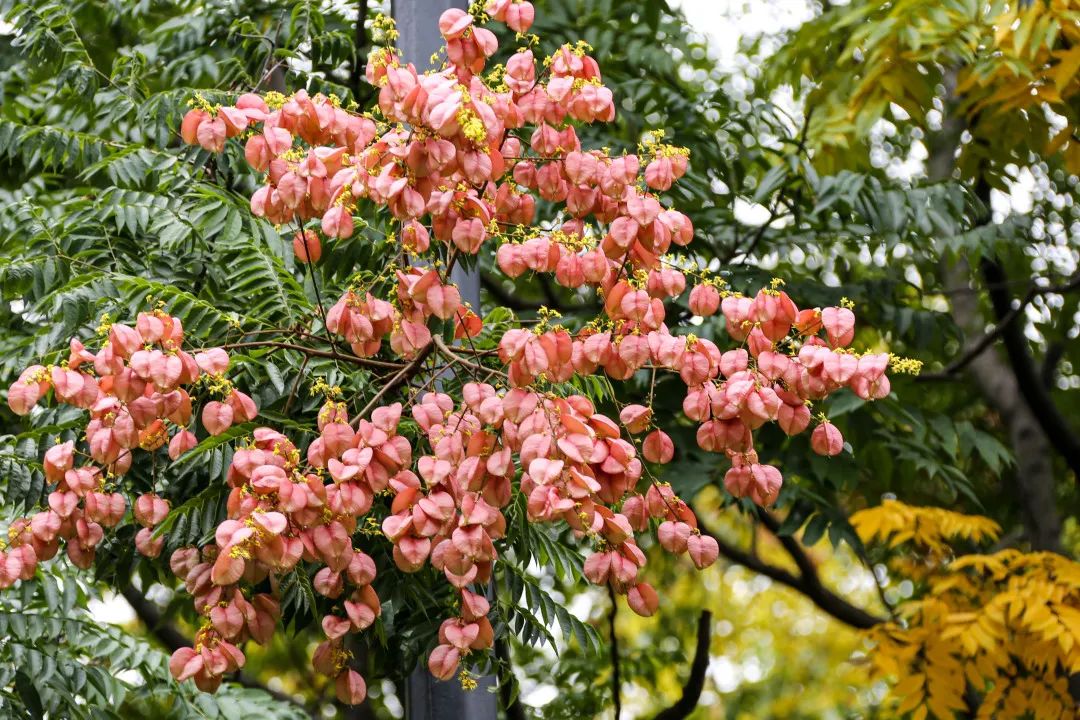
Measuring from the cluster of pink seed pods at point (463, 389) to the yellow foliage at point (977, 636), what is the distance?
121 inches

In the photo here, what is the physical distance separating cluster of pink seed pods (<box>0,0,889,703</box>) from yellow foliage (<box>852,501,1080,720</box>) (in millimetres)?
3086

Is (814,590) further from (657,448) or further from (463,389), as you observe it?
(463,389)

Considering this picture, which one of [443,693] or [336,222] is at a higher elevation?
[336,222]

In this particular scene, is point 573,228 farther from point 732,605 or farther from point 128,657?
point 732,605

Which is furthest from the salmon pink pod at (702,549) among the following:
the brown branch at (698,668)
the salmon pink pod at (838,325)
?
the brown branch at (698,668)

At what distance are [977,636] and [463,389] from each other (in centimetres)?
354

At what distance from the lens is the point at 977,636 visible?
17.9ft

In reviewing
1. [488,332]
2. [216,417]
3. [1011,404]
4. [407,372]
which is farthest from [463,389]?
[1011,404]

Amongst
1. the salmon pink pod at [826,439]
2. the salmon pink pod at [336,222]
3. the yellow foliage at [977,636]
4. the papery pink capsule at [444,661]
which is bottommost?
the yellow foliage at [977,636]

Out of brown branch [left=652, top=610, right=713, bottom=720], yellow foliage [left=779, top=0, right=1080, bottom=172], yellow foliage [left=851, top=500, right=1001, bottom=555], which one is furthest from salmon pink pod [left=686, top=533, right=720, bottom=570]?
yellow foliage [left=851, top=500, right=1001, bottom=555]

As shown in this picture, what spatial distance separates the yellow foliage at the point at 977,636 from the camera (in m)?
5.45

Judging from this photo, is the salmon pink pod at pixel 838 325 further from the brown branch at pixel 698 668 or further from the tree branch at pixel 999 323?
the tree branch at pixel 999 323

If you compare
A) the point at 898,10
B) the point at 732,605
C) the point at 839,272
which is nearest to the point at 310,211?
the point at 898,10

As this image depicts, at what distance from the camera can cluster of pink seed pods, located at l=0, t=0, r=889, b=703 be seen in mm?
2455
